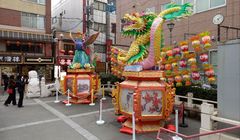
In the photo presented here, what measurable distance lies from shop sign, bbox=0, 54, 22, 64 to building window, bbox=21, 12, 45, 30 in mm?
4336

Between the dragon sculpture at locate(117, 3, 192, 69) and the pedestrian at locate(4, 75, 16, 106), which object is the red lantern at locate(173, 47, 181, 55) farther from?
the pedestrian at locate(4, 75, 16, 106)

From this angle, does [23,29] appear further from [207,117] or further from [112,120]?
[207,117]

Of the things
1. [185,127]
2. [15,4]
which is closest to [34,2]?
[15,4]

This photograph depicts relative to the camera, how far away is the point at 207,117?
269 inches

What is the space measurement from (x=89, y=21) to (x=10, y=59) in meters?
12.8

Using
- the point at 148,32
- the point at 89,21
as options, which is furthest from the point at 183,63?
the point at 89,21

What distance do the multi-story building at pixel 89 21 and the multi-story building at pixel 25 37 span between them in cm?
355

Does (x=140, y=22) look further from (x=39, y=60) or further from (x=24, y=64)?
(x=24, y=64)

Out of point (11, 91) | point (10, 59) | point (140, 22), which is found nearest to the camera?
point (140, 22)

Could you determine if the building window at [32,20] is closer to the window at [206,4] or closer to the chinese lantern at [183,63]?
the window at [206,4]

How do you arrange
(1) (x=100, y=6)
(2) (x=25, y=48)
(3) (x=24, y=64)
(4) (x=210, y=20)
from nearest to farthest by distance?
(4) (x=210, y=20), (3) (x=24, y=64), (2) (x=25, y=48), (1) (x=100, y=6)

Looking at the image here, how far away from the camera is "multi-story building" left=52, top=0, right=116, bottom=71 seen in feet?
116

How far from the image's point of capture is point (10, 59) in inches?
1107

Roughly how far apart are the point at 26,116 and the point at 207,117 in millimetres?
9232
